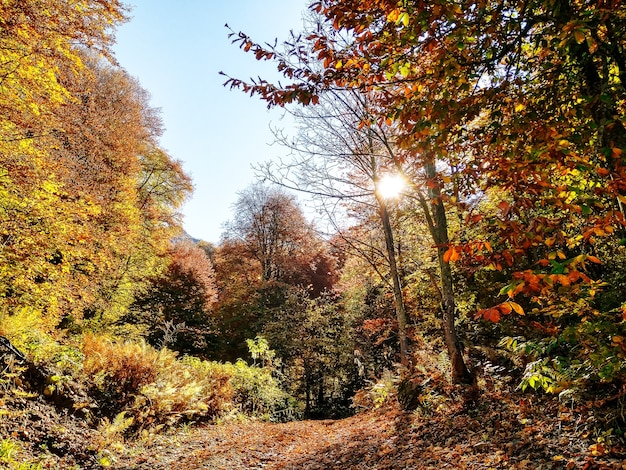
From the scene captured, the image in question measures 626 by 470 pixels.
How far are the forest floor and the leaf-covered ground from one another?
0.01 metres

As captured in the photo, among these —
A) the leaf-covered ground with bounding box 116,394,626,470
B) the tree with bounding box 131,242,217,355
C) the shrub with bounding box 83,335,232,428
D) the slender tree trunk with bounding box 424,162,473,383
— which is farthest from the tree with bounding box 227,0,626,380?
the tree with bounding box 131,242,217,355

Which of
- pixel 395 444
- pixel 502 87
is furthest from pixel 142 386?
pixel 502 87

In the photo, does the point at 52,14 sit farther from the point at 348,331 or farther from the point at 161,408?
the point at 348,331

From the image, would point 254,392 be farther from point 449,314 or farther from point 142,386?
point 449,314

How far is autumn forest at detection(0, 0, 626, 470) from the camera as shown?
2781mm

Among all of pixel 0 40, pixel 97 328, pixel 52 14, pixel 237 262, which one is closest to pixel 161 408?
pixel 97 328

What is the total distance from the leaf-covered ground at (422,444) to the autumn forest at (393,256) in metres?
0.04

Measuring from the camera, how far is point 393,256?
922 centimetres

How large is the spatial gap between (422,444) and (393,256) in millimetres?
4658

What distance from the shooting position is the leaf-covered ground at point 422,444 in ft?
12.3

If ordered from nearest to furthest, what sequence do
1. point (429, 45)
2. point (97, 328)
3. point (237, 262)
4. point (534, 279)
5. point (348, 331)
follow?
point (534, 279) → point (429, 45) → point (97, 328) → point (348, 331) → point (237, 262)

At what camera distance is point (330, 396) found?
57.0 feet

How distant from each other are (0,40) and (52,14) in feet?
4.84

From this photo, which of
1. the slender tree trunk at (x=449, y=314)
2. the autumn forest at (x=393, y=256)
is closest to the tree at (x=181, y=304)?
the autumn forest at (x=393, y=256)
